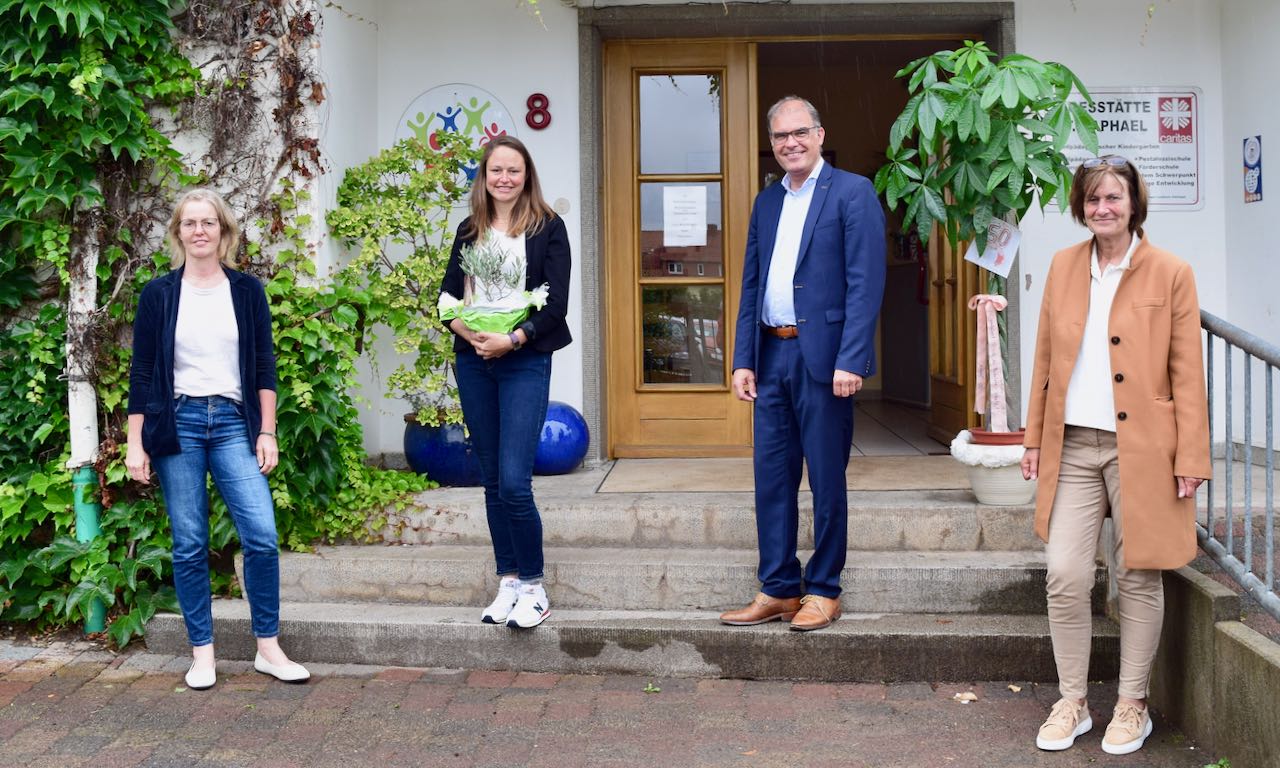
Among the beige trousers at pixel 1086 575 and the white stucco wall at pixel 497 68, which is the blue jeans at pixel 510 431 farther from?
the white stucco wall at pixel 497 68

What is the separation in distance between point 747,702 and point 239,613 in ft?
6.45

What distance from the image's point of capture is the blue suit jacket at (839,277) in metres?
3.81

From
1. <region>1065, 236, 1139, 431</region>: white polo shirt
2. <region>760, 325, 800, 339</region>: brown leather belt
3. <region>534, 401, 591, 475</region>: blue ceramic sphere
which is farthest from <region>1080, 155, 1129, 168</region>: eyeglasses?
<region>534, 401, 591, 475</region>: blue ceramic sphere

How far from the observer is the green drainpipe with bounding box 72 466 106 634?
454 centimetres

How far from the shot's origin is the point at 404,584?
177 inches

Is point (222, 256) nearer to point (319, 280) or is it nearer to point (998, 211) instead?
point (319, 280)

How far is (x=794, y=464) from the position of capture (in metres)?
4.06

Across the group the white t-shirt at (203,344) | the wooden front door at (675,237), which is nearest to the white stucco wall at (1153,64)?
the wooden front door at (675,237)

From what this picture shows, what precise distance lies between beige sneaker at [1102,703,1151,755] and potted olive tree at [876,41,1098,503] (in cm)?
128

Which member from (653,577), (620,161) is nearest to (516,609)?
(653,577)

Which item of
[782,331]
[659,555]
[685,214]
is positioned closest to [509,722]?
[659,555]

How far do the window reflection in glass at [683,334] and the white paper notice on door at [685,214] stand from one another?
27 cm

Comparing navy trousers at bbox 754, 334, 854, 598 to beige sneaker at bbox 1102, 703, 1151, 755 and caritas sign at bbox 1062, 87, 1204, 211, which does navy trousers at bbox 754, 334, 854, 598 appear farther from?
caritas sign at bbox 1062, 87, 1204, 211

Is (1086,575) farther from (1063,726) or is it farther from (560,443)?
(560,443)
